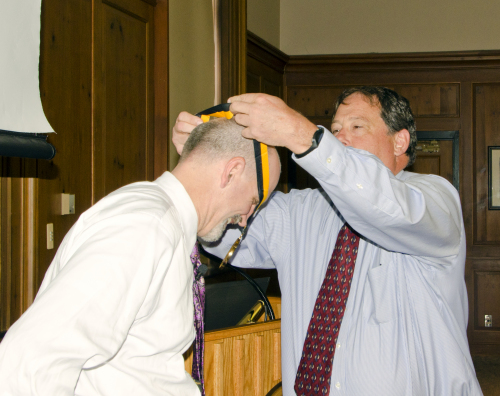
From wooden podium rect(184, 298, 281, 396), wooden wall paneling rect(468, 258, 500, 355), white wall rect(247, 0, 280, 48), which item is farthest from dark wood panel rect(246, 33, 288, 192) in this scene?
wooden podium rect(184, 298, 281, 396)

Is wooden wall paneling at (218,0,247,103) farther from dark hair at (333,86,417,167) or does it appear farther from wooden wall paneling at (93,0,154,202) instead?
dark hair at (333,86,417,167)

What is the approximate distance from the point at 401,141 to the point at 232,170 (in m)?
0.74

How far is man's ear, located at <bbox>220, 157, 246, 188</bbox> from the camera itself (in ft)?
3.67

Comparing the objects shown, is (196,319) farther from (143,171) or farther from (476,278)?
(476,278)

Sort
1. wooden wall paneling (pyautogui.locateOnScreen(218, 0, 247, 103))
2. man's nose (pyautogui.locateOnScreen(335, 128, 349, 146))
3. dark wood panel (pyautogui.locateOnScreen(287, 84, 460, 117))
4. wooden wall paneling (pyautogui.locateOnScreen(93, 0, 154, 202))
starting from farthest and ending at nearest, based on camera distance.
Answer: dark wood panel (pyautogui.locateOnScreen(287, 84, 460, 117))
wooden wall paneling (pyautogui.locateOnScreen(218, 0, 247, 103))
wooden wall paneling (pyautogui.locateOnScreen(93, 0, 154, 202))
man's nose (pyautogui.locateOnScreen(335, 128, 349, 146))

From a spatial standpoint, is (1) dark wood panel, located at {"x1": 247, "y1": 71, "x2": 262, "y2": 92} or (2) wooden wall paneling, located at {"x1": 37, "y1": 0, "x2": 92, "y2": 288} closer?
(2) wooden wall paneling, located at {"x1": 37, "y1": 0, "x2": 92, "y2": 288}

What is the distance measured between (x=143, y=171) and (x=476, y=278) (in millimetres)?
3905

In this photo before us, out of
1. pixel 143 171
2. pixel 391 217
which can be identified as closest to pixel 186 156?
pixel 391 217

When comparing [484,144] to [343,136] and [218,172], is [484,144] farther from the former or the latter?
[218,172]

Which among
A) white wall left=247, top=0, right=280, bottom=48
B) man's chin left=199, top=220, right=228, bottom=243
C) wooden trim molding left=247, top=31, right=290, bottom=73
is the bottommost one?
man's chin left=199, top=220, right=228, bottom=243

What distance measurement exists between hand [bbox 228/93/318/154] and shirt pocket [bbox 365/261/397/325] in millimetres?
463

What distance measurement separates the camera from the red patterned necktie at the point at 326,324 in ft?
4.28

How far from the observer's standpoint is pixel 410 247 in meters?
1.20

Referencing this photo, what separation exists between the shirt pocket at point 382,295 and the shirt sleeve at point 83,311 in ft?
2.38
